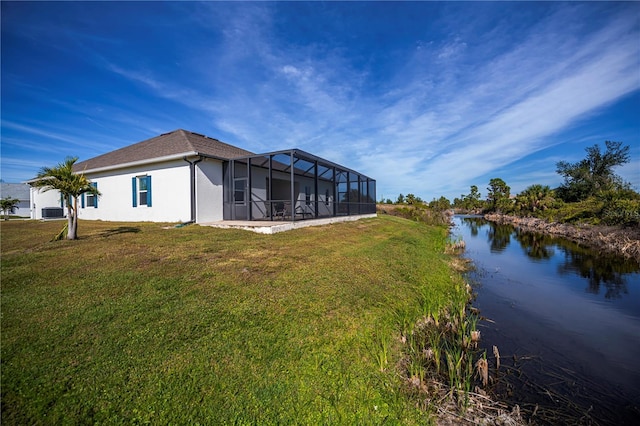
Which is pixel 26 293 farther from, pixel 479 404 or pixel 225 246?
pixel 479 404

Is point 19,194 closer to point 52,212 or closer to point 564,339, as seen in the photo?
point 52,212

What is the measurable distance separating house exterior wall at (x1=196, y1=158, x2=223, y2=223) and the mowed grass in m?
5.28

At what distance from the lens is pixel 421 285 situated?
544 centimetres

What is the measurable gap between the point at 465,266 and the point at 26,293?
10654 mm

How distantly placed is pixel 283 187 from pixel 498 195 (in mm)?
37768

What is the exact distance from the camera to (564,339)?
13.9 ft

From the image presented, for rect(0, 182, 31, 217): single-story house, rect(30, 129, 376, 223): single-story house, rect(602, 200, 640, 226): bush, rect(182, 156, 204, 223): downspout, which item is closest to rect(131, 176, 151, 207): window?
rect(30, 129, 376, 223): single-story house

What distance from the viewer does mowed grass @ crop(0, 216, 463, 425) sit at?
1982mm

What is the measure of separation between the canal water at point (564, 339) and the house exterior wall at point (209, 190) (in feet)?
33.4

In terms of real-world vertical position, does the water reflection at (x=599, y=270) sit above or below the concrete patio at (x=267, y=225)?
below

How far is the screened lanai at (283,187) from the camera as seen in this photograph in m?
10.8

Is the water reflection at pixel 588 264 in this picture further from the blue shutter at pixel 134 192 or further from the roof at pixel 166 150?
the blue shutter at pixel 134 192

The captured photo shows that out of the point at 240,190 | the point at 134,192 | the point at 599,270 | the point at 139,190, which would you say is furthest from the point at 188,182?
the point at 599,270

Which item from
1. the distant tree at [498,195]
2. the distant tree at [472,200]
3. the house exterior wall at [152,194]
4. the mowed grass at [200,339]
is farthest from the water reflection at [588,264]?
the distant tree at [472,200]
